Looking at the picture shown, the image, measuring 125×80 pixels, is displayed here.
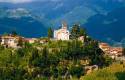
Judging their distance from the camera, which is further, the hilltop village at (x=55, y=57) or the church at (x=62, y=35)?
the church at (x=62, y=35)

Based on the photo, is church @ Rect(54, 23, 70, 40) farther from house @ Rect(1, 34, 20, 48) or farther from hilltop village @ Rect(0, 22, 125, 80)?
house @ Rect(1, 34, 20, 48)

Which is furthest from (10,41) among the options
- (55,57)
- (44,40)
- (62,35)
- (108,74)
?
(108,74)

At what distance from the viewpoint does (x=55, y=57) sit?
139125 millimetres

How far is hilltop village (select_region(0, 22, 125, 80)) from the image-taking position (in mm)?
136625

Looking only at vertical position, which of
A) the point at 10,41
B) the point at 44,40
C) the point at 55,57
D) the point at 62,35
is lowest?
the point at 55,57

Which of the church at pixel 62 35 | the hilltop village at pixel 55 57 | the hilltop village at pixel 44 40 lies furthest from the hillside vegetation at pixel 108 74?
the church at pixel 62 35

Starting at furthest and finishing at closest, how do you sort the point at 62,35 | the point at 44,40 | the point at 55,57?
the point at 62,35, the point at 44,40, the point at 55,57

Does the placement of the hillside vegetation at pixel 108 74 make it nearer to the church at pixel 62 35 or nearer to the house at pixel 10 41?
the house at pixel 10 41

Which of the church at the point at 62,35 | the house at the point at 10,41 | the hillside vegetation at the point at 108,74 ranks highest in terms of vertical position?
the church at the point at 62,35

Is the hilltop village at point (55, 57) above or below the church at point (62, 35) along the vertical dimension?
below

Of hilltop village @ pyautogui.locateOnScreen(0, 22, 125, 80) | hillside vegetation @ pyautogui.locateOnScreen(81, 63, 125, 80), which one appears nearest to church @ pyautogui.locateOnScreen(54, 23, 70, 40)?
hilltop village @ pyautogui.locateOnScreen(0, 22, 125, 80)

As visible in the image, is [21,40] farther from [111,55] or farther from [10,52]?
[111,55]

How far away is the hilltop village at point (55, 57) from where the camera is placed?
448 ft

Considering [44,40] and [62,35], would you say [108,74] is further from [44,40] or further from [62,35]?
[62,35]
